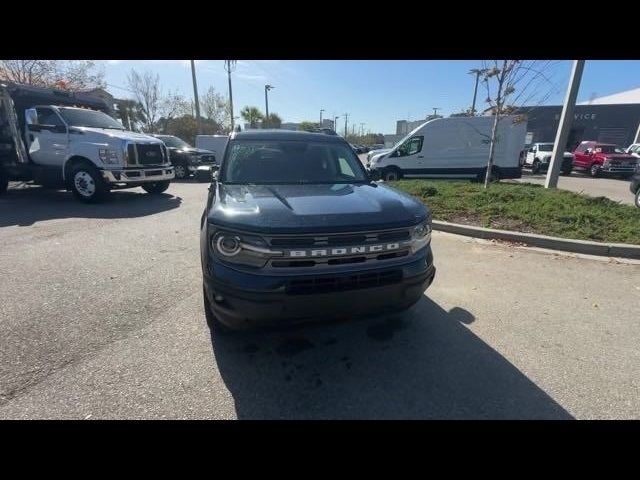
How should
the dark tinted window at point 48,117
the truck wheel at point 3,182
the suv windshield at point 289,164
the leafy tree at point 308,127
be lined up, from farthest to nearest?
the truck wheel at point 3,182
the dark tinted window at point 48,117
the leafy tree at point 308,127
the suv windshield at point 289,164

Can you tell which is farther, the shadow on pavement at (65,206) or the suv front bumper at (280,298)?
the shadow on pavement at (65,206)

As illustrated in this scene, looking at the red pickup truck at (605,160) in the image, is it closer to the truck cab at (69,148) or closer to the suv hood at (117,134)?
the truck cab at (69,148)

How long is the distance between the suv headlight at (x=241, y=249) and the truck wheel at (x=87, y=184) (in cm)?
794

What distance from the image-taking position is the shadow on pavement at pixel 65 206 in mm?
7186

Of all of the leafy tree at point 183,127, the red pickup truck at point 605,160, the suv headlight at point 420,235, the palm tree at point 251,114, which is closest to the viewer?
the suv headlight at point 420,235

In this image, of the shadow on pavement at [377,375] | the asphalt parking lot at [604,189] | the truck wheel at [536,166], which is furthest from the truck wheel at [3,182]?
the truck wheel at [536,166]

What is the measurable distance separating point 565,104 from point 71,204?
1384 cm

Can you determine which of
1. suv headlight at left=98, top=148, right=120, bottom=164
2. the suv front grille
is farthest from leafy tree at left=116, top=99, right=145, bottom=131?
the suv front grille

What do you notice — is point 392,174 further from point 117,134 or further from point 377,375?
point 377,375

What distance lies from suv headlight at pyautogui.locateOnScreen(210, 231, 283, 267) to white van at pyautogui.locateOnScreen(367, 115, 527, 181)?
11206 mm

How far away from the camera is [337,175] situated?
3.61 m

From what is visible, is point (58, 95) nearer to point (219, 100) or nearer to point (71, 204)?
point (71, 204)

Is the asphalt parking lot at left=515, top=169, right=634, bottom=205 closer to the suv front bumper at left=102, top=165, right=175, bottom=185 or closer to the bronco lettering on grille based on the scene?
the bronco lettering on grille
